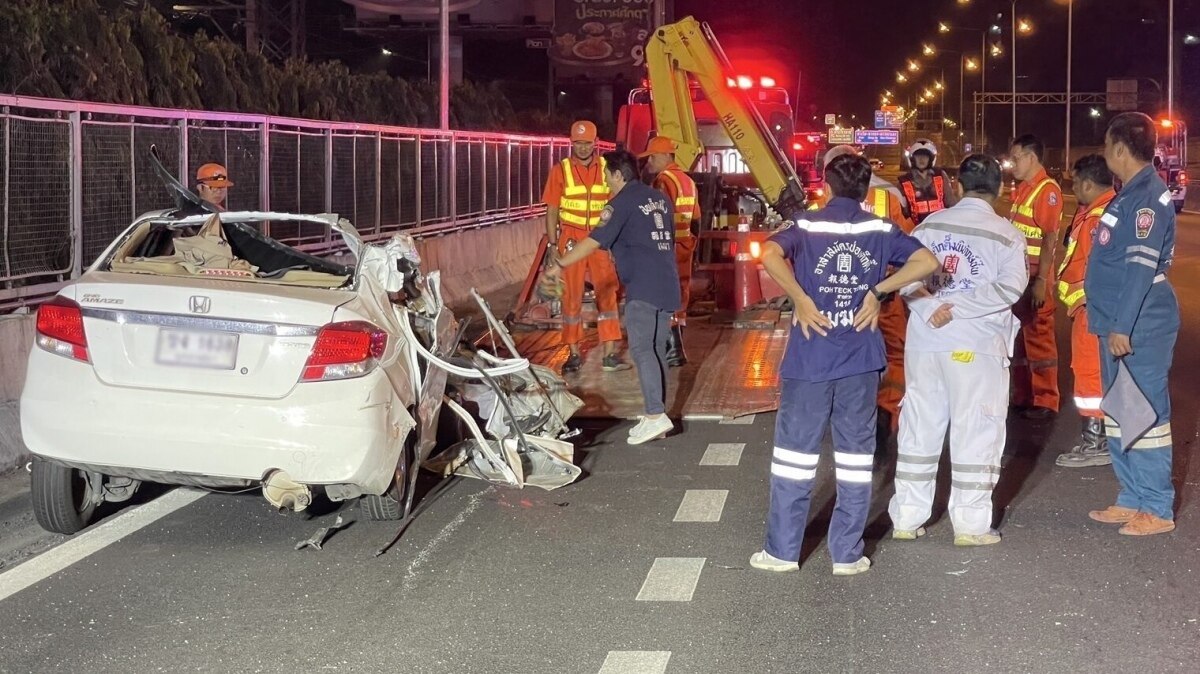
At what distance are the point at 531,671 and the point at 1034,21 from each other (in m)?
106

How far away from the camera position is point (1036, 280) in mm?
9414

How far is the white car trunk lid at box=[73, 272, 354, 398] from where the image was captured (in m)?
6.12

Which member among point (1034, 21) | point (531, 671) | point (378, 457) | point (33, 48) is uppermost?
point (1034, 21)

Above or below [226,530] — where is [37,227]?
above

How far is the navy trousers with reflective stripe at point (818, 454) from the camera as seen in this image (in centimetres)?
595

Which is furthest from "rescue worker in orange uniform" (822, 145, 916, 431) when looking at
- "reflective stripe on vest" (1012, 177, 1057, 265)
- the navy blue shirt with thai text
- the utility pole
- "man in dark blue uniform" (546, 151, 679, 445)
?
the utility pole

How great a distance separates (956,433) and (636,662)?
2.17 m

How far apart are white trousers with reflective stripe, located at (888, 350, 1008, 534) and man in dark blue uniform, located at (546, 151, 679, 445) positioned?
255 centimetres

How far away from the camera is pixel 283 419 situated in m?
6.10

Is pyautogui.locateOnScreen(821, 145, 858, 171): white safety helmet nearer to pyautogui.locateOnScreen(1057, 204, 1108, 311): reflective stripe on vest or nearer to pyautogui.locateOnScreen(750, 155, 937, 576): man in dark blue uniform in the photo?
pyautogui.locateOnScreen(750, 155, 937, 576): man in dark blue uniform

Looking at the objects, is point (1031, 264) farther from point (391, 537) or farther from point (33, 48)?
point (33, 48)

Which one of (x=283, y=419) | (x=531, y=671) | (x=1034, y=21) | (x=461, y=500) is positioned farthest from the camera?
(x=1034, y=21)

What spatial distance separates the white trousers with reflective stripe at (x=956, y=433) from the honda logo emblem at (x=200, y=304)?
3.05 metres

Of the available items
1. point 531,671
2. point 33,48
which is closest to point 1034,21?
point 33,48
